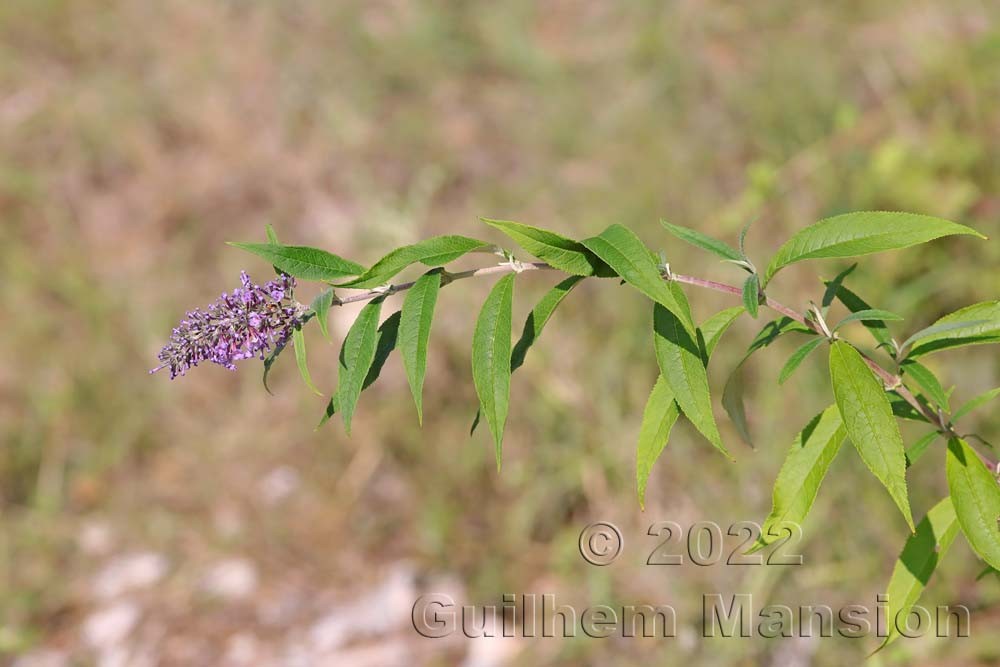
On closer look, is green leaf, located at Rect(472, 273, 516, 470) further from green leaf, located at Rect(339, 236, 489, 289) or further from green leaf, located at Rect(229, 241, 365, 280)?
green leaf, located at Rect(229, 241, 365, 280)

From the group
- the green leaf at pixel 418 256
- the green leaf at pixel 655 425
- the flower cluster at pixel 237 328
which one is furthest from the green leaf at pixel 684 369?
the flower cluster at pixel 237 328

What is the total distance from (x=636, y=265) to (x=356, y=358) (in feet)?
1.56

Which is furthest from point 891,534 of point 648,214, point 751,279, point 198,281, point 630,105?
point 198,281

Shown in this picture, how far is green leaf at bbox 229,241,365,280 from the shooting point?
1526 mm

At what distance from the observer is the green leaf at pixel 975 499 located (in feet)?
4.69

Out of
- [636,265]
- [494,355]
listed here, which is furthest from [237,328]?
[636,265]

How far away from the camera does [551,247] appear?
4.92ft

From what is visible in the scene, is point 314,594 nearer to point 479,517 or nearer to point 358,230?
point 479,517

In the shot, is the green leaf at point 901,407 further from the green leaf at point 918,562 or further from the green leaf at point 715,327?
the green leaf at point 715,327

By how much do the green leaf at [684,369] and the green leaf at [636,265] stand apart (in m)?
0.07

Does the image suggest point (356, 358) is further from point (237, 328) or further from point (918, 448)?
point (918, 448)

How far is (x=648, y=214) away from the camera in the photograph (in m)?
4.69

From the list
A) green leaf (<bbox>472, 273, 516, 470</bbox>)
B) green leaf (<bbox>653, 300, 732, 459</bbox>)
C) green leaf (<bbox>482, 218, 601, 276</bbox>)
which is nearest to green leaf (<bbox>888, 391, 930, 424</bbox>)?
green leaf (<bbox>653, 300, 732, 459</bbox>)

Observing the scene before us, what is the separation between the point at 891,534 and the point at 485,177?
324 cm
